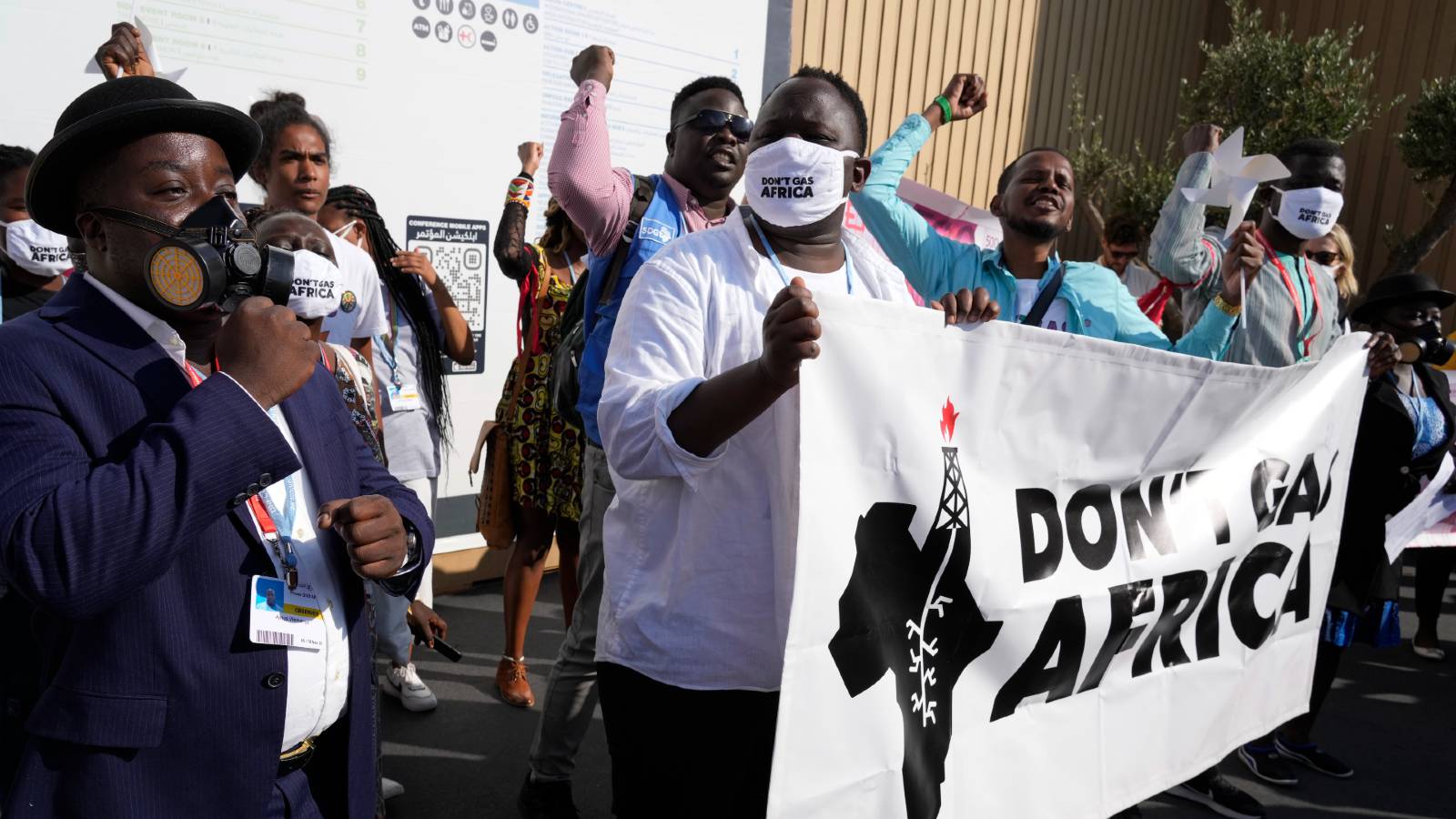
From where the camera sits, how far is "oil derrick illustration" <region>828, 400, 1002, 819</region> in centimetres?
184

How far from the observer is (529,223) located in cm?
592

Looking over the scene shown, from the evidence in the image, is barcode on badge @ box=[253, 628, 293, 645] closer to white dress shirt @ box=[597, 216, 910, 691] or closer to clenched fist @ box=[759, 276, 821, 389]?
white dress shirt @ box=[597, 216, 910, 691]

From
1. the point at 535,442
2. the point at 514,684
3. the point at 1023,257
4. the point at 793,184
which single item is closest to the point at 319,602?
the point at 793,184

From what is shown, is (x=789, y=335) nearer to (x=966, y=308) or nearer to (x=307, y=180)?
(x=966, y=308)

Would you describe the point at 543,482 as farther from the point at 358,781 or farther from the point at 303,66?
the point at 358,781

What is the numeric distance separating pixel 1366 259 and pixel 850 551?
40.7 ft

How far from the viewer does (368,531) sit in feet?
5.14

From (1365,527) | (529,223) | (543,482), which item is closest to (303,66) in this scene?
(529,223)

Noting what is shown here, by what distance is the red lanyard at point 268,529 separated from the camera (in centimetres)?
157

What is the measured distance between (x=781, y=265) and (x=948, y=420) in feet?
1.47

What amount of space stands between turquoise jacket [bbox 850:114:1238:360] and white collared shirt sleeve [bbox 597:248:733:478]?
5.53 feet

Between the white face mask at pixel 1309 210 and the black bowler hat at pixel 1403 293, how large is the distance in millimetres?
498

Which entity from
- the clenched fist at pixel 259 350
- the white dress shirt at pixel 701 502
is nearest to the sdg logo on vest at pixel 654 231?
the white dress shirt at pixel 701 502

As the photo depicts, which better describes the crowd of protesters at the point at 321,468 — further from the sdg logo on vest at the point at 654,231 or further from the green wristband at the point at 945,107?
the green wristband at the point at 945,107
